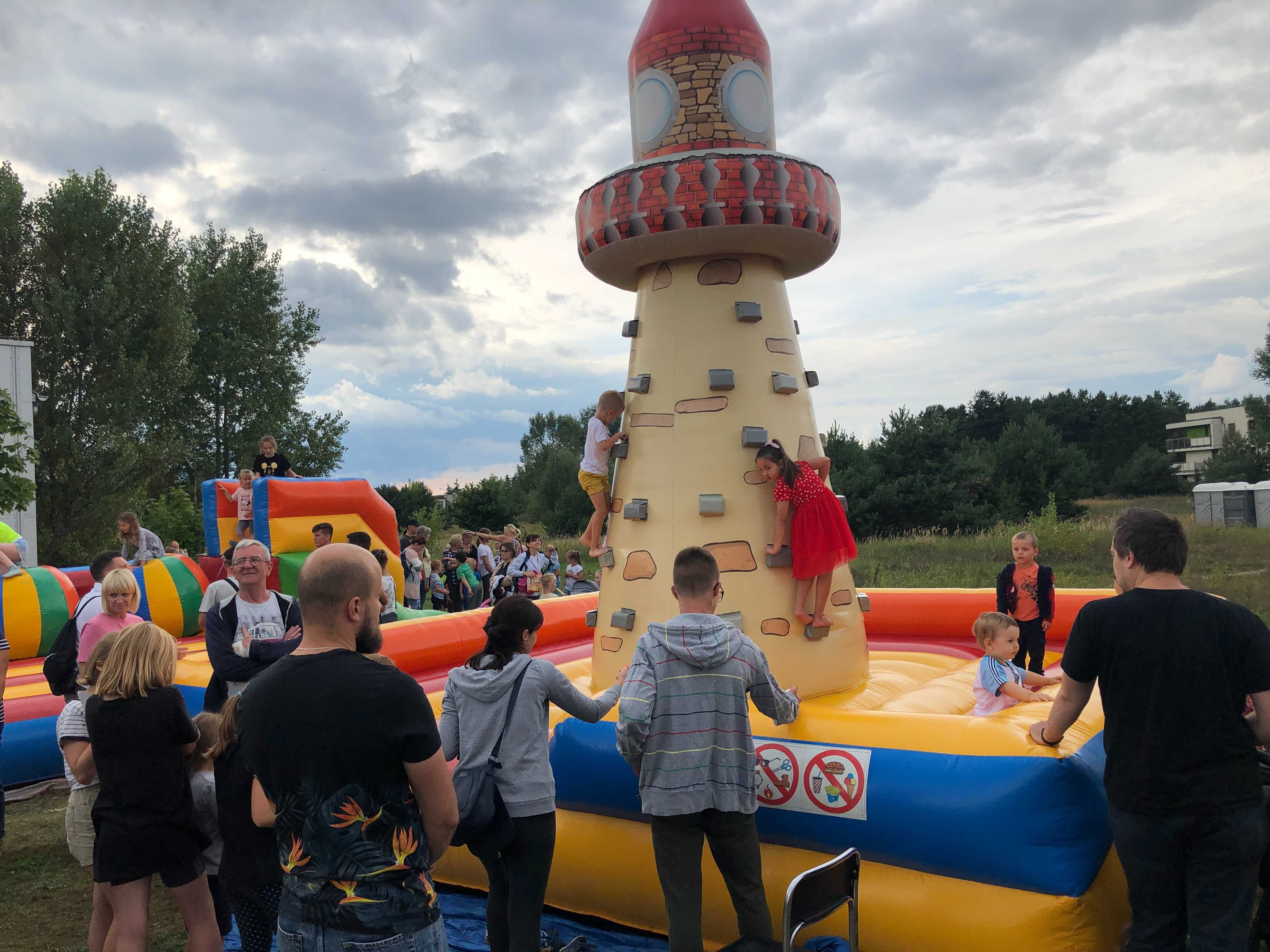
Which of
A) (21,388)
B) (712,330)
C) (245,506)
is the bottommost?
(245,506)

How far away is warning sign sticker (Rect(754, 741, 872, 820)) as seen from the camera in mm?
3262

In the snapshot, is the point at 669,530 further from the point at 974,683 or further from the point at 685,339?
the point at 974,683

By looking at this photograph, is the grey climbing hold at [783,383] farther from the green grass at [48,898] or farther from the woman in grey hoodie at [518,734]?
the green grass at [48,898]

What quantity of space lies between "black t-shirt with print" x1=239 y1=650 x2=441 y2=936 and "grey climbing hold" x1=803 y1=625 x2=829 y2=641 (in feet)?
8.00

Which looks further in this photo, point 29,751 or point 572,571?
point 572,571

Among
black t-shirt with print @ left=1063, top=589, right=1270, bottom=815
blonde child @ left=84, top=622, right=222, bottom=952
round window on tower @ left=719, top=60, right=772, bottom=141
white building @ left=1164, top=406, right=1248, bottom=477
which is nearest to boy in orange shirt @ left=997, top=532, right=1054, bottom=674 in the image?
black t-shirt with print @ left=1063, top=589, right=1270, bottom=815

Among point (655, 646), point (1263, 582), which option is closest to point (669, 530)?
point (655, 646)

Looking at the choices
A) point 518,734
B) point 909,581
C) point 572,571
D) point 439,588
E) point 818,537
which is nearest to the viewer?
point 518,734

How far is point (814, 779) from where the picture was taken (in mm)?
3340

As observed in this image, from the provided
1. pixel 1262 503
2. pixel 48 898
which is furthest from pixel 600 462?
pixel 1262 503

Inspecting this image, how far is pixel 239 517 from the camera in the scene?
7684mm

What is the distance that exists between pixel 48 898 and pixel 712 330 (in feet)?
13.9

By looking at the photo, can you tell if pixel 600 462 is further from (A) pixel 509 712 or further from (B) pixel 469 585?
(B) pixel 469 585

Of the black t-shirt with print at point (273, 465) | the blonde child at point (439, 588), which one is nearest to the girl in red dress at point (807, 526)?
the black t-shirt with print at point (273, 465)
